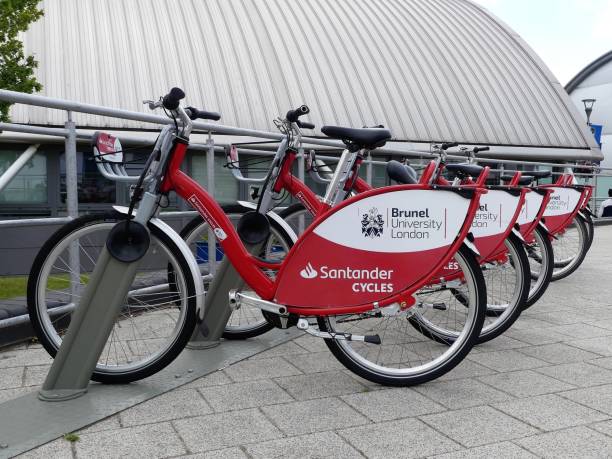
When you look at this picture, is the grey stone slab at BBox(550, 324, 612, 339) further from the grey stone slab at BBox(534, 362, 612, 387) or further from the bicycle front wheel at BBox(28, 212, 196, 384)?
the bicycle front wheel at BBox(28, 212, 196, 384)

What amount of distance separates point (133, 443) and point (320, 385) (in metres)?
1.08

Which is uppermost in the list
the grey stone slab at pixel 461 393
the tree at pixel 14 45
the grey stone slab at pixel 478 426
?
the tree at pixel 14 45

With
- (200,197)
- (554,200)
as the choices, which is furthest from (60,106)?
(554,200)

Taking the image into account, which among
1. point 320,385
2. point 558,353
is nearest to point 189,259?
point 320,385

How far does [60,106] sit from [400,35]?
799 inches

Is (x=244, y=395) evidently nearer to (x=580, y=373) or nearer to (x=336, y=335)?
(x=336, y=335)

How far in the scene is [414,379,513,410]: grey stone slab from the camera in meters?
3.26

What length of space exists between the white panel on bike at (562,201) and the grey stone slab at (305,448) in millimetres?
4440

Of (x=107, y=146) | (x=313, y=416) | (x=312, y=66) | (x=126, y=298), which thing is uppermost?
(x=312, y=66)

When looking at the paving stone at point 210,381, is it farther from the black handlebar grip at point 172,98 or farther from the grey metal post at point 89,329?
the black handlebar grip at point 172,98

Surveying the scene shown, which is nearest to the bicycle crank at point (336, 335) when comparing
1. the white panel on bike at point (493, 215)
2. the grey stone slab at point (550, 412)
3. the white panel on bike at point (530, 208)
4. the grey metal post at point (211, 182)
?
the grey stone slab at point (550, 412)

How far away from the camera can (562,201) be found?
6.78 meters

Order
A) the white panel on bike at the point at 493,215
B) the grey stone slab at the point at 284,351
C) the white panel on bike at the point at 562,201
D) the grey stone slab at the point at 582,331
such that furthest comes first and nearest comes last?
the white panel on bike at the point at 562,201 < the grey stone slab at the point at 582,331 < the white panel on bike at the point at 493,215 < the grey stone slab at the point at 284,351

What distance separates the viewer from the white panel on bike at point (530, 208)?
212 inches
